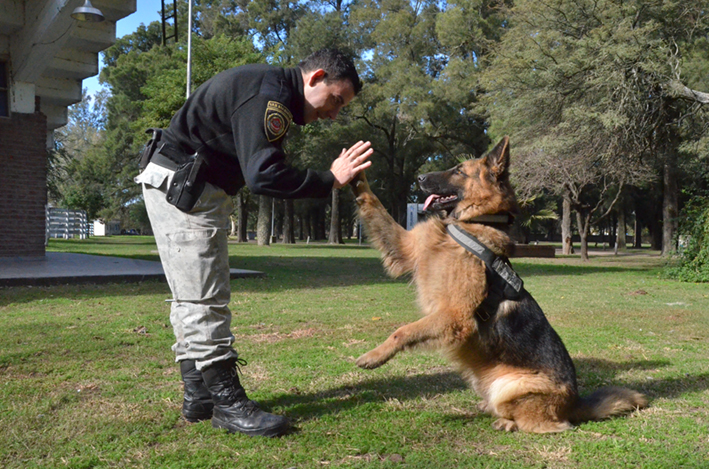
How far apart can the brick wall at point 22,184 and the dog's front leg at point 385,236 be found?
12014 mm

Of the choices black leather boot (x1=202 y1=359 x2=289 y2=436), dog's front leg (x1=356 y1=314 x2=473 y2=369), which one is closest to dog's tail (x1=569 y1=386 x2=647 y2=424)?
A: dog's front leg (x1=356 y1=314 x2=473 y2=369)

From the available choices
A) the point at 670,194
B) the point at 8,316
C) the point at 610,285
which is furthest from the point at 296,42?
the point at 8,316

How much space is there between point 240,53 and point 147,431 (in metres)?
24.2

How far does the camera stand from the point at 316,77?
11.1 ft

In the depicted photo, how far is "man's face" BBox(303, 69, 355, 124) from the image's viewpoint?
3.40 m

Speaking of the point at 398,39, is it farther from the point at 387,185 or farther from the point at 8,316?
the point at 8,316

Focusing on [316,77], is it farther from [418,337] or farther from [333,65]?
[418,337]

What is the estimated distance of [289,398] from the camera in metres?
3.99

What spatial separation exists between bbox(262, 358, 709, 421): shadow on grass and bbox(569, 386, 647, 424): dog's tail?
1.83 feet

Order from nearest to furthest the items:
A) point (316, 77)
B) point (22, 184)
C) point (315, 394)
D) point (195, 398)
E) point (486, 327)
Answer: point (316, 77), point (195, 398), point (486, 327), point (315, 394), point (22, 184)

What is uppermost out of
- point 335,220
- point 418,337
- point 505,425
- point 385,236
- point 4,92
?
point 4,92

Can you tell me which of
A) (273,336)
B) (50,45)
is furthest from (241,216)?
(273,336)

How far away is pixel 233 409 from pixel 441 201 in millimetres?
2136

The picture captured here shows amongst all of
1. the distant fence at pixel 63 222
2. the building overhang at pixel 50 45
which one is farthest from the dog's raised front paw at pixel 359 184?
the distant fence at pixel 63 222
